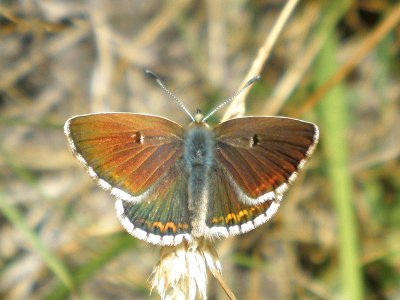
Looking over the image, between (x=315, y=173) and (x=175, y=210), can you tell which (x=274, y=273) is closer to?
(x=315, y=173)

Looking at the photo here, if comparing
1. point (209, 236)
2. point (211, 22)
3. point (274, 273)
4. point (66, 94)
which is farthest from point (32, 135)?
point (209, 236)

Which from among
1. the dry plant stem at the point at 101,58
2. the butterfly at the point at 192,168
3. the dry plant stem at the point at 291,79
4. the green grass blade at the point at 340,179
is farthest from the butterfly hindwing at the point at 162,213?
the dry plant stem at the point at 101,58

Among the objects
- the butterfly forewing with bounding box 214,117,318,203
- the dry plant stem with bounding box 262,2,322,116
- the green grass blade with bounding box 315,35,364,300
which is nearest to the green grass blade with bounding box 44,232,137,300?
the butterfly forewing with bounding box 214,117,318,203

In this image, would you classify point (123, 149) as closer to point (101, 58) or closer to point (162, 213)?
point (162, 213)

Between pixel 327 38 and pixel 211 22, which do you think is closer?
pixel 327 38

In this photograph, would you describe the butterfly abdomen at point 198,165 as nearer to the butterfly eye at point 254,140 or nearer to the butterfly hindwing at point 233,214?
the butterfly hindwing at point 233,214

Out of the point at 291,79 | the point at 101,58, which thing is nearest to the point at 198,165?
the point at 291,79

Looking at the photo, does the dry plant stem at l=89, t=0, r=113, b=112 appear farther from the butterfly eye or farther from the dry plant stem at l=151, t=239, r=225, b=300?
the dry plant stem at l=151, t=239, r=225, b=300
